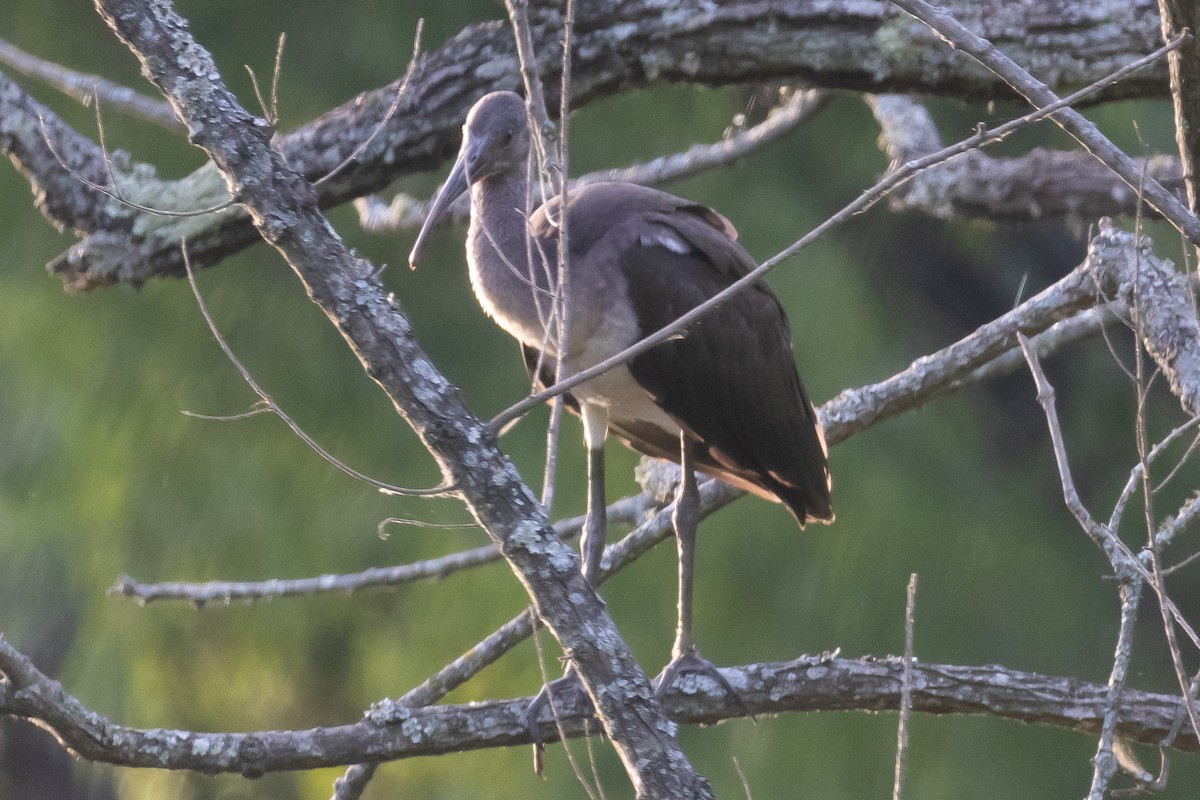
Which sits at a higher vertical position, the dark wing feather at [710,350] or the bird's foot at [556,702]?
the dark wing feather at [710,350]

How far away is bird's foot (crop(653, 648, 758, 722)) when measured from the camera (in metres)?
1.99

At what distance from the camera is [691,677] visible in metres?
2.06

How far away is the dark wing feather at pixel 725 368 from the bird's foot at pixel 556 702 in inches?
19.6

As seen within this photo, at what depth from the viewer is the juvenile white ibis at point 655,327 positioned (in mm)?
2219

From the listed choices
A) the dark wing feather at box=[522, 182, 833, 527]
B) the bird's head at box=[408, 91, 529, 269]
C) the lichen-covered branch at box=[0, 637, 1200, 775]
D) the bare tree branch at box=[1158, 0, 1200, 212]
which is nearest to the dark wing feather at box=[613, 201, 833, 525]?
the dark wing feather at box=[522, 182, 833, 527]

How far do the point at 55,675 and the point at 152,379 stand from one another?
0.89 m

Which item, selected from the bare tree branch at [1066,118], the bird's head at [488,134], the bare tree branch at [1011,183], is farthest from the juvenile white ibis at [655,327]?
the bare tree branch at [1066,118]

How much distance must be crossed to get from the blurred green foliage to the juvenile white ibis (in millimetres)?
633

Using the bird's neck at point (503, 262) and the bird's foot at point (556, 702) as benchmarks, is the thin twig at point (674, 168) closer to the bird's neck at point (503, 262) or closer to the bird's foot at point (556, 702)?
the bird's neck at point (503, 262)

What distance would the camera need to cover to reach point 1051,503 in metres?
3.16

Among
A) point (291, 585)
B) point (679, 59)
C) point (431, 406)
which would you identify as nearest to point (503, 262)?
point (679, 59)

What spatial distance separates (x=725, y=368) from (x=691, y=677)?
56cm

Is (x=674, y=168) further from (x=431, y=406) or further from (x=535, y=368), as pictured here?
(x=431, y=406)

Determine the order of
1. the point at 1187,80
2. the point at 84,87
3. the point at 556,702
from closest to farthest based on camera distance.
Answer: the point at 1187,80
the point at 556,702
the point at 84,87
